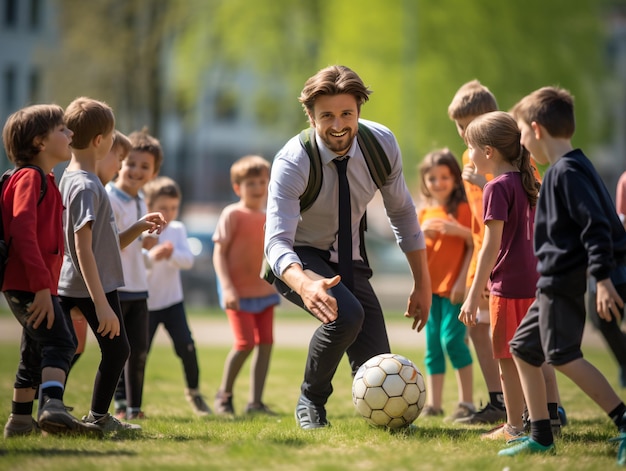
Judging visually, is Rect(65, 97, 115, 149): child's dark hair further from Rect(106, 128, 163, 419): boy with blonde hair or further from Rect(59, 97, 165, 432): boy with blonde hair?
Rect(106, 128, 163, 419): boy with blonde hair

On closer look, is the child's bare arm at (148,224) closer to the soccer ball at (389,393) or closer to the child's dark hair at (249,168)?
the soccer ball at (389,393)

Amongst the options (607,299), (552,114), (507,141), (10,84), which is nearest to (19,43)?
(10,84)

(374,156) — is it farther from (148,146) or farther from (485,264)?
(148,146)

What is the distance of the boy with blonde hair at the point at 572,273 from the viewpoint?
4492 mm

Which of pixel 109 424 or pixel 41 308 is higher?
pixel 41 308

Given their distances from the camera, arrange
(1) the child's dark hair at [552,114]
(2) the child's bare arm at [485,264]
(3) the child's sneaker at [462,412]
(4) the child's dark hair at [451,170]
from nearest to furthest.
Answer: (1) the child's dark hair at [552,114] → (2) the child's bare arm at [485,264] → (3) the child's sneaker at [462,412] → (4) the child's dark hair at [451,170]

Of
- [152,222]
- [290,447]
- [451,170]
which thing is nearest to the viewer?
[290,447]

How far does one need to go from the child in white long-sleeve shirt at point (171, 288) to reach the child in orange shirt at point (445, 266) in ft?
6.59

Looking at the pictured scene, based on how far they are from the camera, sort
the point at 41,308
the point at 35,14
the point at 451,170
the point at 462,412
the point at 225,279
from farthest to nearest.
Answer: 1. the point at 35,14
2. the point at 225,279
3. the point at 451,170
4. the point at 462,412
5. the point at 41,308

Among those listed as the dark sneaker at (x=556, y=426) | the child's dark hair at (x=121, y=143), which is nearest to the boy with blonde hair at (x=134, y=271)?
the child's dark hair at (x=121, y=143)

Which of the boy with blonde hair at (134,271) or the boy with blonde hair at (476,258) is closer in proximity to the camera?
the boy with blonde hair at (476,258)

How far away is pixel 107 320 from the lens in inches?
211

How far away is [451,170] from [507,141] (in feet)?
5.93

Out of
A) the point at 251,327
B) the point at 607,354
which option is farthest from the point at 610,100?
the point at 251,327
